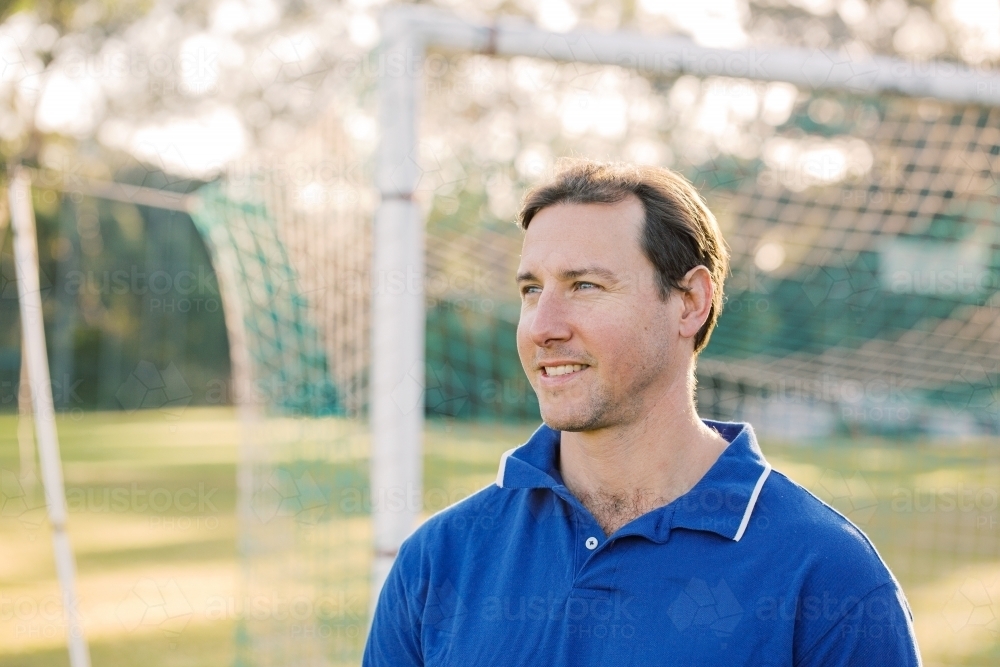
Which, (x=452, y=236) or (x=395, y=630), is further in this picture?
(x=452, y=236)

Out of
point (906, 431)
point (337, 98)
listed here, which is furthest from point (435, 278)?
point (906, 431)

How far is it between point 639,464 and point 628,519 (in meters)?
0.11

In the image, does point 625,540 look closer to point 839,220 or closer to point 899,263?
point 839,220

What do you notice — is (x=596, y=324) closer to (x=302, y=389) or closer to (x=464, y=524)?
(x=464, y=524)

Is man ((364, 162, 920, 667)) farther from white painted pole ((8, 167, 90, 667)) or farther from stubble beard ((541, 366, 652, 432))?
white painted pole ((8, 167, 90, 667))

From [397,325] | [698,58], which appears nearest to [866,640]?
[397,325]

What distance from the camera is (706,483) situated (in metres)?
1.81

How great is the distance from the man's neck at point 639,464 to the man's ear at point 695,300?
6.1 inches

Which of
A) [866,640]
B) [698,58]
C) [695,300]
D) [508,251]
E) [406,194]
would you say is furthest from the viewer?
[508,251]

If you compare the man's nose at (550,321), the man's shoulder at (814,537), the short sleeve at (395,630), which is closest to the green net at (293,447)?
the short sleeve at (395,630)

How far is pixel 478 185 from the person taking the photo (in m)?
5.65

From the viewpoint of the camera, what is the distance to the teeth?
1881mm

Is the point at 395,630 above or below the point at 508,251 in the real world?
below

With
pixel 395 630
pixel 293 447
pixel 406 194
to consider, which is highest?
pixel 406 194
